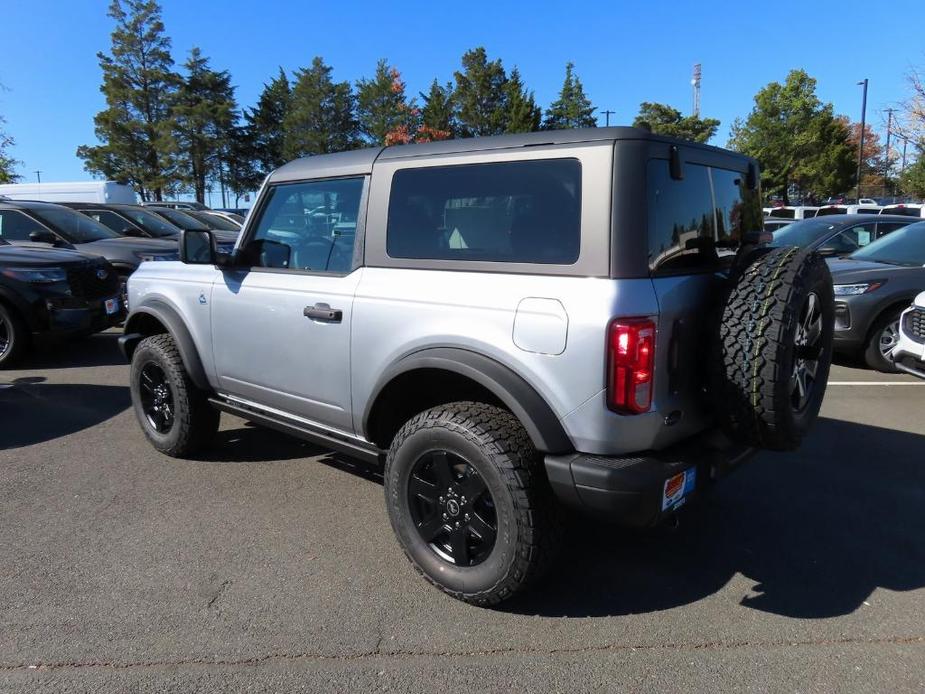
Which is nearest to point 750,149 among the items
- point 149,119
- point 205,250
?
point 149,119

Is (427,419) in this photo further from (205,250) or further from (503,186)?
(205,250)

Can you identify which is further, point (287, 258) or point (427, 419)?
point (287, 258)

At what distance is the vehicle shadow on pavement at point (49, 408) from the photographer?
199 inches

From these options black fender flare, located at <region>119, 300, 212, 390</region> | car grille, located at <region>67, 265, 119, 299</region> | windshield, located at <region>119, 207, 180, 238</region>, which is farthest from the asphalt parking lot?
windshield, located at <region>119, 207, 180, 238</region>

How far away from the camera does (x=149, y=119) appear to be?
4709cm

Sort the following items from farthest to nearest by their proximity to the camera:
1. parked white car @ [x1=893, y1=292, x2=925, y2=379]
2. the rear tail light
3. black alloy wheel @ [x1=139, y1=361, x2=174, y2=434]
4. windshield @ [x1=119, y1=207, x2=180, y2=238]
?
windshield @ [x1=119, y1=207, x2=180, y2=238], parked white car @ [x1=893, y1=292, x2=925, y2=379], black alloy wheel @ [x1=139, y1=361, x2=174, y2=434], the rear tail light

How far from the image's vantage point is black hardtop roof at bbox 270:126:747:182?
8.38ft

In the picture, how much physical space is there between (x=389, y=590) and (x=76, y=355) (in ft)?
21.5

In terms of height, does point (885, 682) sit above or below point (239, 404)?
below

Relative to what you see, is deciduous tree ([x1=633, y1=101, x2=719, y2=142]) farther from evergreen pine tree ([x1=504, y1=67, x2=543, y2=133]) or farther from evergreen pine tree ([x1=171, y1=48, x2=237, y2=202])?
evergreen pine tree ([x1=171, y1=48, x2=237, y2=202])

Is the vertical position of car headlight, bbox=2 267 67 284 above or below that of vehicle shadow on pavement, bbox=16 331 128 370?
above

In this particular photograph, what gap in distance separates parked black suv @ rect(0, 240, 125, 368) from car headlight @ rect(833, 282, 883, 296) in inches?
316

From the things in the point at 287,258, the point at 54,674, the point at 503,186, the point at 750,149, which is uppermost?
the point at 750,149

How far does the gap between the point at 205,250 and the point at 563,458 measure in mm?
2553
